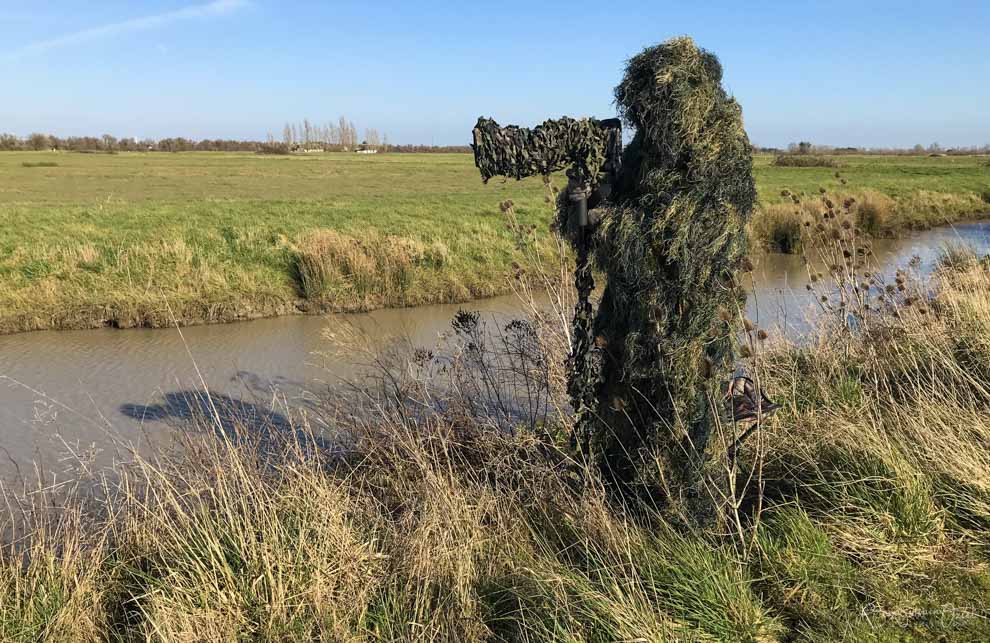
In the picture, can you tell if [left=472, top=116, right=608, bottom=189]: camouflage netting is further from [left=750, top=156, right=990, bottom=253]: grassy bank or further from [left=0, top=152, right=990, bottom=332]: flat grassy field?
[left=750, top=156, right=990, bottom=253]: grassy bank

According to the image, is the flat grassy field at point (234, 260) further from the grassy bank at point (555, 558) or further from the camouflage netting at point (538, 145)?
the camouflage netting at point (538, 145)

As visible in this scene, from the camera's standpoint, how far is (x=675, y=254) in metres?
2.53

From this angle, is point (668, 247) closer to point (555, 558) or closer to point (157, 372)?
point (555, 558)

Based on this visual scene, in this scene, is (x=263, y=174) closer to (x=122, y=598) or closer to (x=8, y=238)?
(x=8, y=238)

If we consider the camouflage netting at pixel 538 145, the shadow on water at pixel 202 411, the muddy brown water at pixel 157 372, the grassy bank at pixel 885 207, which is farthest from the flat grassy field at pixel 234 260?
the camouflage netting at pixel 538 145

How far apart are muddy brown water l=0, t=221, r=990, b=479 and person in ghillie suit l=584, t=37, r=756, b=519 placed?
2715mm

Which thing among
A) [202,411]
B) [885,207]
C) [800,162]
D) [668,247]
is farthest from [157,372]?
[800,162]

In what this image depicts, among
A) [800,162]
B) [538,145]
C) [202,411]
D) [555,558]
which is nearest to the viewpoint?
[555,558]

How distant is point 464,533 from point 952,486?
219 centimetres

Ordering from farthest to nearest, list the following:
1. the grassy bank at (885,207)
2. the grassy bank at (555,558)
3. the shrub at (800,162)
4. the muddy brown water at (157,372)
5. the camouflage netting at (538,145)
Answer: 1. the shrub at (800,162)
2. the grassy bank at (885,207)
3. the muddy brown water at (157,372)
4. the camouflage netting at (538,145)
5. the grassy bank at (555,558)

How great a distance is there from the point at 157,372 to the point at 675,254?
25.3ft

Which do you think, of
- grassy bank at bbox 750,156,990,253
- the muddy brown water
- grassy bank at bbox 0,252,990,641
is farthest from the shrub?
grassy bank at bbox 0,252,990,641

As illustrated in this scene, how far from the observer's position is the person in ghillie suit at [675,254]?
8.24ft

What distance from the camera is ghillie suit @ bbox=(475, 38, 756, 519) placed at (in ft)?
8.25
